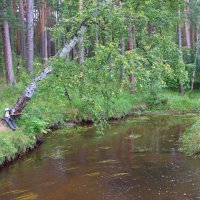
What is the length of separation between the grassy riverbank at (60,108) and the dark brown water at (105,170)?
57cm

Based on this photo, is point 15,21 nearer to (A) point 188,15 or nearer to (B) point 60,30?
(B) point 60,30

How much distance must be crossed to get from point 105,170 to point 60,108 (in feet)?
27.0

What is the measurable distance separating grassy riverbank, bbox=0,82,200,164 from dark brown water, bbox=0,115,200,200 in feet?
1.88

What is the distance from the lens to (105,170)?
36.5 feet

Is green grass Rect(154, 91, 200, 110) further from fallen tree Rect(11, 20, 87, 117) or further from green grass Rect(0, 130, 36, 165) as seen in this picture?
green grass Rect(0, 130, 36, 165)

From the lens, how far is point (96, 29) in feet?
45.6

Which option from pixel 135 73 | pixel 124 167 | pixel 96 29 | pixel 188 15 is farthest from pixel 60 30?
pixel 188 15

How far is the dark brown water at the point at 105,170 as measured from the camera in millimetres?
9164

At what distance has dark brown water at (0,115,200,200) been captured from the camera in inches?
361

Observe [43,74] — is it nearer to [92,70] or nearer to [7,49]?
[92,70]

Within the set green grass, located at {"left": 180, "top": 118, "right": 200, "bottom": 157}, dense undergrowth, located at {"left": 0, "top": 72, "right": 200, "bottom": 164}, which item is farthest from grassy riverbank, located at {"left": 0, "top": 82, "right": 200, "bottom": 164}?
green grass, located at {"left": 180, "top": 118, "right": 200, "bottom": 157}

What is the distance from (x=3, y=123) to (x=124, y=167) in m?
5.55

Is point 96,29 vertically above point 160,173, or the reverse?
point 96,29

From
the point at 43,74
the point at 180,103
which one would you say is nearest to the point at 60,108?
the point at 43,74
